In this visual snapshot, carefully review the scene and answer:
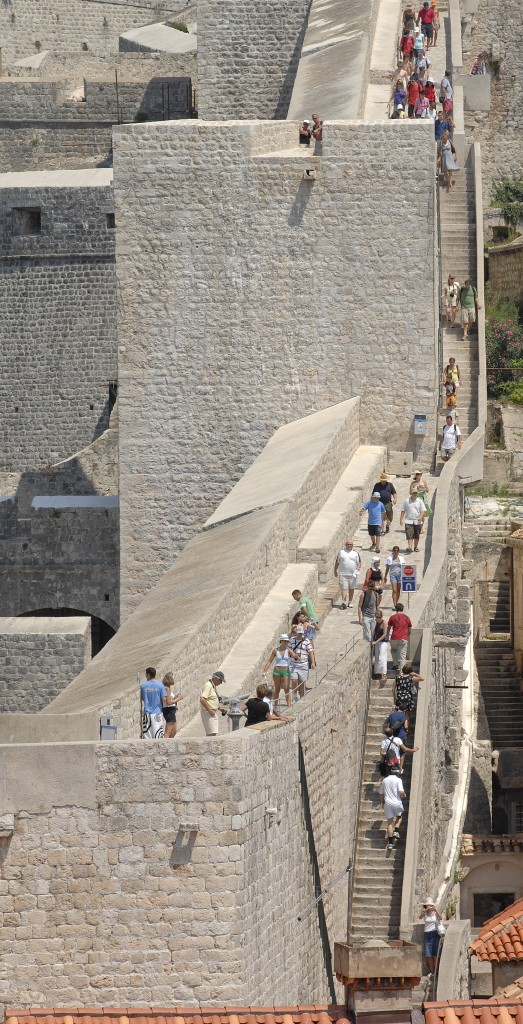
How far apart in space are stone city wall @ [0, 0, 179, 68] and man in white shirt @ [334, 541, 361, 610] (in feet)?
88.5

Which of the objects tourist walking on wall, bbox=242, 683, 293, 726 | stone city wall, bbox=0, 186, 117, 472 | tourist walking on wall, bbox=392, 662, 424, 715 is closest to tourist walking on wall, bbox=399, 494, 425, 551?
tourist walking on wall, bbox=392, 662, 424, 715

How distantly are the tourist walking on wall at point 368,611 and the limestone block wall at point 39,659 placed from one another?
759 centimetres

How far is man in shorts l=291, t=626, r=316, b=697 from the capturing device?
24.6 metres

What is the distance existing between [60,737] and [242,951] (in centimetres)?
221

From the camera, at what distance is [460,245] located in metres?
36.4


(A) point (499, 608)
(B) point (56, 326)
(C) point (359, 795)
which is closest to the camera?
(C) point (359, 795)

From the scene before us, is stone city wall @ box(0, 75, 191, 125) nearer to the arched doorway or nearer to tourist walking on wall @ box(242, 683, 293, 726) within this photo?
the arched doorway

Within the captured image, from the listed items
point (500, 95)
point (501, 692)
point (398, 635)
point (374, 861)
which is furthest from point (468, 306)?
point (374, 861)

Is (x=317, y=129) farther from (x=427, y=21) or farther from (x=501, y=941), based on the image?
(x=501, y=941)

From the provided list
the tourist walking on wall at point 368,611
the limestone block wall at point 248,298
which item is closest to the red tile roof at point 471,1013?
the tourist walking on wall at point 368,611

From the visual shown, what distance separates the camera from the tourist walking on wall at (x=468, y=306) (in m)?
35.5

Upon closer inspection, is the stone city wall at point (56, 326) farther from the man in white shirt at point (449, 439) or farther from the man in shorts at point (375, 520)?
the man in shorts at point (375, 520)

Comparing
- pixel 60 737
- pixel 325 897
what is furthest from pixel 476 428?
pixel 60 737

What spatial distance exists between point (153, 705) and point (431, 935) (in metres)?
3.73
